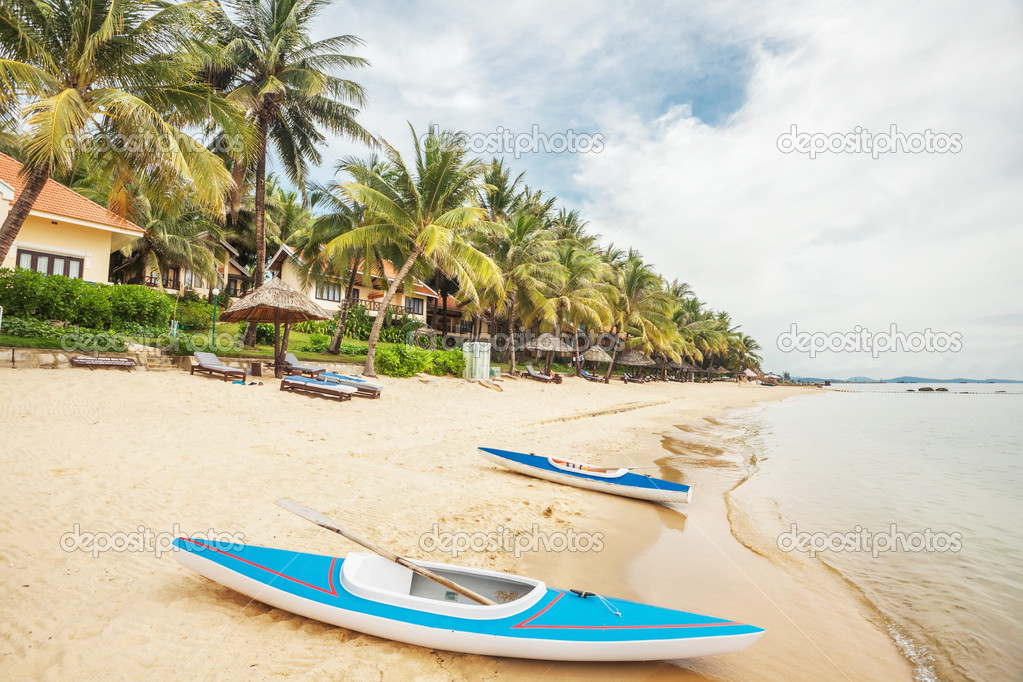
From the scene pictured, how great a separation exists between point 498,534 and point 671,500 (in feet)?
10.9

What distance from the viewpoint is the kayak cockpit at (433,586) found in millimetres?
3465

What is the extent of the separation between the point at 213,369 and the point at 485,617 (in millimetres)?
12546

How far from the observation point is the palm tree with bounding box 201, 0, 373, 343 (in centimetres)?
1639

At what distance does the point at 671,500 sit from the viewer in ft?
25.4

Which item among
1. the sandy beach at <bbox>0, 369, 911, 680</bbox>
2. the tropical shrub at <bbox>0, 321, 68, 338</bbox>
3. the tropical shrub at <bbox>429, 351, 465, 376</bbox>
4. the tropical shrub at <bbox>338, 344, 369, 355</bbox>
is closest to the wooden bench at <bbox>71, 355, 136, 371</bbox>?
the sandy beach at <bbox>0, 369, 911, 680</bbox>

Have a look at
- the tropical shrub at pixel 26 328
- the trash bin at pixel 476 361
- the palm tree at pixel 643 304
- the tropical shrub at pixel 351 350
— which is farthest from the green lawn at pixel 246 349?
the palm tree at pixel 643 304

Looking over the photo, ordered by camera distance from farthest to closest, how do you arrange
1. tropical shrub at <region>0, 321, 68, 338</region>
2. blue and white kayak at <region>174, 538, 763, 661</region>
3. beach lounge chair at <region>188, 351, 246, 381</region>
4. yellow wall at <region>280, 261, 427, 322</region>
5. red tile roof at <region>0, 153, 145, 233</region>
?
yellow wall at <region>280, 261, 427, 322</region> → red tile roof at <region>0, 153, 145, 233</region> → beach lounge chair at <region>188, 351, 246, 381</region> → tropical shrub at <region>0, 321, 68, 338</region> → blue and white kayak at <region>174, 538, 763, 661</region>

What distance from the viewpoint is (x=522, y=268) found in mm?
24188

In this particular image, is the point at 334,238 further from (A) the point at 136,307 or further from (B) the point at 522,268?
(B) the point at 522,268

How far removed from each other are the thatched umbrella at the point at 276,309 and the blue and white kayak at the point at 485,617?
11317 mm

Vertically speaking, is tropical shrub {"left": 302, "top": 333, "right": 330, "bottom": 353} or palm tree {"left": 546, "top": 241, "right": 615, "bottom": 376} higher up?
palm tree {"left": 546, "top": 241, "right": 615, "bottom": 376}

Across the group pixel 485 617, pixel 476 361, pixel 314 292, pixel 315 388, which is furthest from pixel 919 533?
pixel 314 292

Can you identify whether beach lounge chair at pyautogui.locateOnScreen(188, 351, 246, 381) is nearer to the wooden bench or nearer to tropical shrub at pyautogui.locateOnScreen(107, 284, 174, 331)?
the wooden bench

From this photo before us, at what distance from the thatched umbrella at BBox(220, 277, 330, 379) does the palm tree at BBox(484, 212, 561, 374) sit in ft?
36.4
